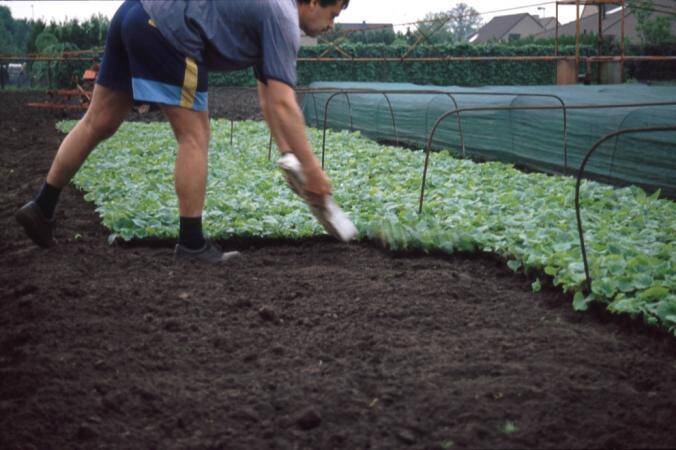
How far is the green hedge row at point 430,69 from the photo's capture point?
2470 cm

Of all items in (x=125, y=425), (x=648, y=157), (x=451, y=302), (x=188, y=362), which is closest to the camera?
(x=125, y=425)

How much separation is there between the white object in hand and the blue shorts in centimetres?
56

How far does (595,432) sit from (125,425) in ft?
4.01

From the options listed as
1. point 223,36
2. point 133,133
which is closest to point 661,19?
point 133,133

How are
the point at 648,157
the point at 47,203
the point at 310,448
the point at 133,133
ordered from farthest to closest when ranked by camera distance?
the point at 133,133, the point at 648,157, the point at 47,203, the point at 310,448

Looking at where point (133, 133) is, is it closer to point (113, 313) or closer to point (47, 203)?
point (47, 203)

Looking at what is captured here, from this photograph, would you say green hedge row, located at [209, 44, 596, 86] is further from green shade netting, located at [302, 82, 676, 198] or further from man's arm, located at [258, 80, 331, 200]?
man's arm, located at [258, 80, 331, 200]

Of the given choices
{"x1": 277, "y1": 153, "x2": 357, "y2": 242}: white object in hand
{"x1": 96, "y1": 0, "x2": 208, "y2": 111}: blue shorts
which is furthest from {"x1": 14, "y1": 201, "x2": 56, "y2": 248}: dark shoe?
{"x1": 277, "y1": 153, "x2": 357, "y2": 242}: white object in hand

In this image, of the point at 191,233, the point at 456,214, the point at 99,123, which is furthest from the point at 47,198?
the point at 456,214

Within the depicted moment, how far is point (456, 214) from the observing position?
479 centimetres

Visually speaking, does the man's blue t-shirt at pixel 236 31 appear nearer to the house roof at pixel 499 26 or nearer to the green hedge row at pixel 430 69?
the green hedge row at pixel 430 69

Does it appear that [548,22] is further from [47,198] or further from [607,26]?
[47,198]

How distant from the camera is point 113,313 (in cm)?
301

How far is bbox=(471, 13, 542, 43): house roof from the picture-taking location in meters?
65.4
